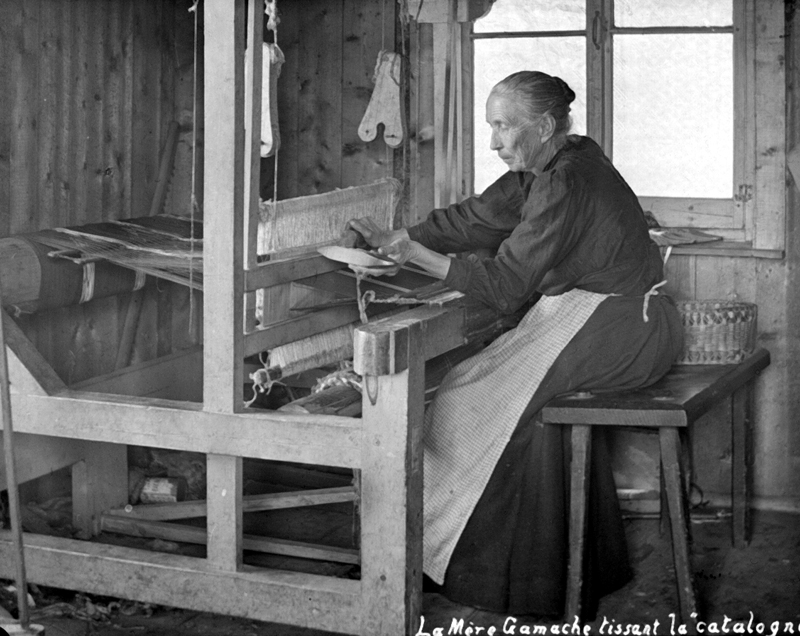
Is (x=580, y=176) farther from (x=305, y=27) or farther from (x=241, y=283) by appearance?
(x=305, y=27)

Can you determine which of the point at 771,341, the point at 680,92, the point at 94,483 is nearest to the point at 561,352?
the point at 771,341

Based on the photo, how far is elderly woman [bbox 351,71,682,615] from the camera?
10.6 feet

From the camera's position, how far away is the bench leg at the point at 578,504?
10.2ft

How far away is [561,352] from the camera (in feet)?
10.9

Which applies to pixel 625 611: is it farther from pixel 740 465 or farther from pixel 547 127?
pixel 547 127

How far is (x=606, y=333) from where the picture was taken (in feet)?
11.0

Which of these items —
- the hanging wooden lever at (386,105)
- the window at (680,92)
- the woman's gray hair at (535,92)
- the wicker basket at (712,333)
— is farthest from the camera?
the hanging wooden lever at (386,105)

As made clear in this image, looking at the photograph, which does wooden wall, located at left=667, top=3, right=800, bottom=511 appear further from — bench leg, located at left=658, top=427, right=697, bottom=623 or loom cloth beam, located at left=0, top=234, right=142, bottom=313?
loom cloth beam, located at left=0, top=234, right=142, bottom=313

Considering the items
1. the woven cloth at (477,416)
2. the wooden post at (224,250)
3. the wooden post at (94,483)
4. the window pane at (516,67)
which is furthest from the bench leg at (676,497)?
the wooden post at (94,483)

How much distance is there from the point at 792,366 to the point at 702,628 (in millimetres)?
1407

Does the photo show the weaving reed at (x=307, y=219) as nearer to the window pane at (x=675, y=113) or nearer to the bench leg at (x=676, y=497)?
the window pane at (x=675, y=113)

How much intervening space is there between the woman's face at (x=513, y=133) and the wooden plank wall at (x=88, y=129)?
164cm

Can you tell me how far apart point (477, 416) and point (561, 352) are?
31 centimetres

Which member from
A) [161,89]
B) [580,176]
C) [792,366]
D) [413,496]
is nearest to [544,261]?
[580,176]
